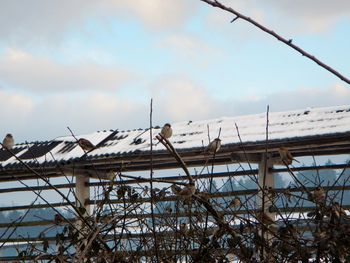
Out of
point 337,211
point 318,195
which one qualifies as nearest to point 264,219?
point 318,195

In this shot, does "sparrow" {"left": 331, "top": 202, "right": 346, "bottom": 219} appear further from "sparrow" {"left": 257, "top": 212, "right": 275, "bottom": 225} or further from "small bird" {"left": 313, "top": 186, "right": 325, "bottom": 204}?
"sparrow" {"left": 257, "top": 212, "right": 275, "bottom": 225}

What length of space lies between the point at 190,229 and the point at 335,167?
14.8 feet

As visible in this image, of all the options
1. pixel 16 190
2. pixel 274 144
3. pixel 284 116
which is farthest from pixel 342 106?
pixel 16 190

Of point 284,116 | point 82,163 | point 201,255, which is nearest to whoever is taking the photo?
point 201,255

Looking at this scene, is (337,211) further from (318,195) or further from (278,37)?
(278,37)

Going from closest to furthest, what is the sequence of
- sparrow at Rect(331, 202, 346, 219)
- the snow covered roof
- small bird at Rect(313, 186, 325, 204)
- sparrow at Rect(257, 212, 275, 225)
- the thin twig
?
1. the thin twig
2. sparrow at Rect(331, 202, 346, 219)
3. small bird at Rect(313, 186, 325, 204)
4. sparrow at Rect(257, 212, 275, 225)
5. the snow covered roof

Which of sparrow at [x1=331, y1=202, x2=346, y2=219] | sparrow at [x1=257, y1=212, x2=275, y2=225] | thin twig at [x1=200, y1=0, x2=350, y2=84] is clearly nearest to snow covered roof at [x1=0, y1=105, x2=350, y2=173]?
sparrow at [x1=257, y1=212, x2=275, y2=225]

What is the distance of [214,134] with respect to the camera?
737cm

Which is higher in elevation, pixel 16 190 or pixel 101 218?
pixel 16 190

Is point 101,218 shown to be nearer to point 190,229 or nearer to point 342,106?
point 190,229

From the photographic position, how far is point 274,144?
660 cm

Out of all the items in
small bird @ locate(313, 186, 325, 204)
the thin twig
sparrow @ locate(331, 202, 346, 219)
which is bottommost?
sparrow @ locate(331, 202, 346, 219)

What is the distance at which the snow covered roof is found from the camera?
21.8 feet

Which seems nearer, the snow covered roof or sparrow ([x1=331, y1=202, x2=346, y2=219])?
sparrow ([x1=331, y1=202, x2=346, y2=219])
